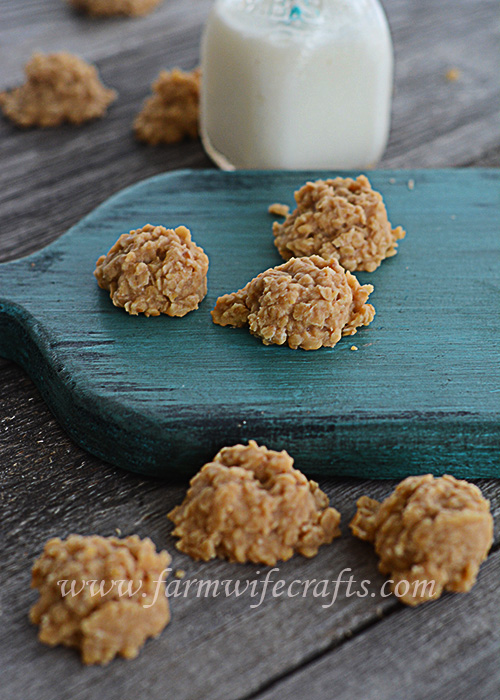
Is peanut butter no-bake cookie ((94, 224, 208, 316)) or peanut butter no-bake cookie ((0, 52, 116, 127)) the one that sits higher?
peanut butter no-bake cookie ((0, 52, 116, 127))

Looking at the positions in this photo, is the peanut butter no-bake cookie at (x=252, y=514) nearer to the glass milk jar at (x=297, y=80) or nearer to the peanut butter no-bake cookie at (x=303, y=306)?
the peanut butter no-bake cookie at (x=303, y=306)

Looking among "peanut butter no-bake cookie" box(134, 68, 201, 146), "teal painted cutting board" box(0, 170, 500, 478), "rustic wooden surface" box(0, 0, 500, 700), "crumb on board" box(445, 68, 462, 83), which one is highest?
"peanut butter no-bake cookie" box(134, 68, 201, 146)

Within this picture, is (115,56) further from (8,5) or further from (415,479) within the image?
(415,479)

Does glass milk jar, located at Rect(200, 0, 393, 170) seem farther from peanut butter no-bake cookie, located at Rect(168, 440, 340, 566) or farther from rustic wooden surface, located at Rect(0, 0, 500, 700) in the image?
peanut butter no-bake cookie, located at Rect(168, 440, 340, 566)

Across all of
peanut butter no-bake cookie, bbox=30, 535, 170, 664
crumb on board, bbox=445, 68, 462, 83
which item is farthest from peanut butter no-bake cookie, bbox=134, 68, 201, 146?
peanut butter no-bake cookie, bbox=30, 535, 170, 664

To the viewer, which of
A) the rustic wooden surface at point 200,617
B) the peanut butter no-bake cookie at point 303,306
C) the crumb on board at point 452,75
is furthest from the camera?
the crumb on board at point 452,75

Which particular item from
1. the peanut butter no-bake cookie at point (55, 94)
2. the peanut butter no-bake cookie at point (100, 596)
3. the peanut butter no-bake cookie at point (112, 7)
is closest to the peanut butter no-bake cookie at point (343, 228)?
the peanut butter no-bake cookie at point (100, 596)

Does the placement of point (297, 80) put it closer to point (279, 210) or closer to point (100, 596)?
point (279, 210)
